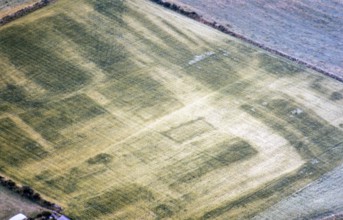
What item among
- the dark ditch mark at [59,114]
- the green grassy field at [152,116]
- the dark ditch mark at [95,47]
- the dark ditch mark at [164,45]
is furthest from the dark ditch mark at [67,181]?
the dark ditch mark at [164,45]

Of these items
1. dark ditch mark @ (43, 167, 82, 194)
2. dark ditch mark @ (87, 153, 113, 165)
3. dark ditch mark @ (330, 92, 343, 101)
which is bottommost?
dark ditch mark @ (43, 167, 82, 194)

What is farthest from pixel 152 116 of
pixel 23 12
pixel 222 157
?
pixel 23 12

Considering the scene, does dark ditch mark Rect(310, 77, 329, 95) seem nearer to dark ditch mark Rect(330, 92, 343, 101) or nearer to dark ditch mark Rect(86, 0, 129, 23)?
dark ditch mark Rect(330, 92, 343, 101)

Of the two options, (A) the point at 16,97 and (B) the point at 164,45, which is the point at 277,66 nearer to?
(B) the point at 164,45

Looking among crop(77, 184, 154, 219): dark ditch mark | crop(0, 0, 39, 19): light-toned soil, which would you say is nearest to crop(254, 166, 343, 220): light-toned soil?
crop(77, 184, 154, 219): dark ditch mark

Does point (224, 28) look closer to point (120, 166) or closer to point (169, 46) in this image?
point (169, 46)

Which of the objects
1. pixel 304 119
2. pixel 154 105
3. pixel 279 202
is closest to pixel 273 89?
pixel 304 119
